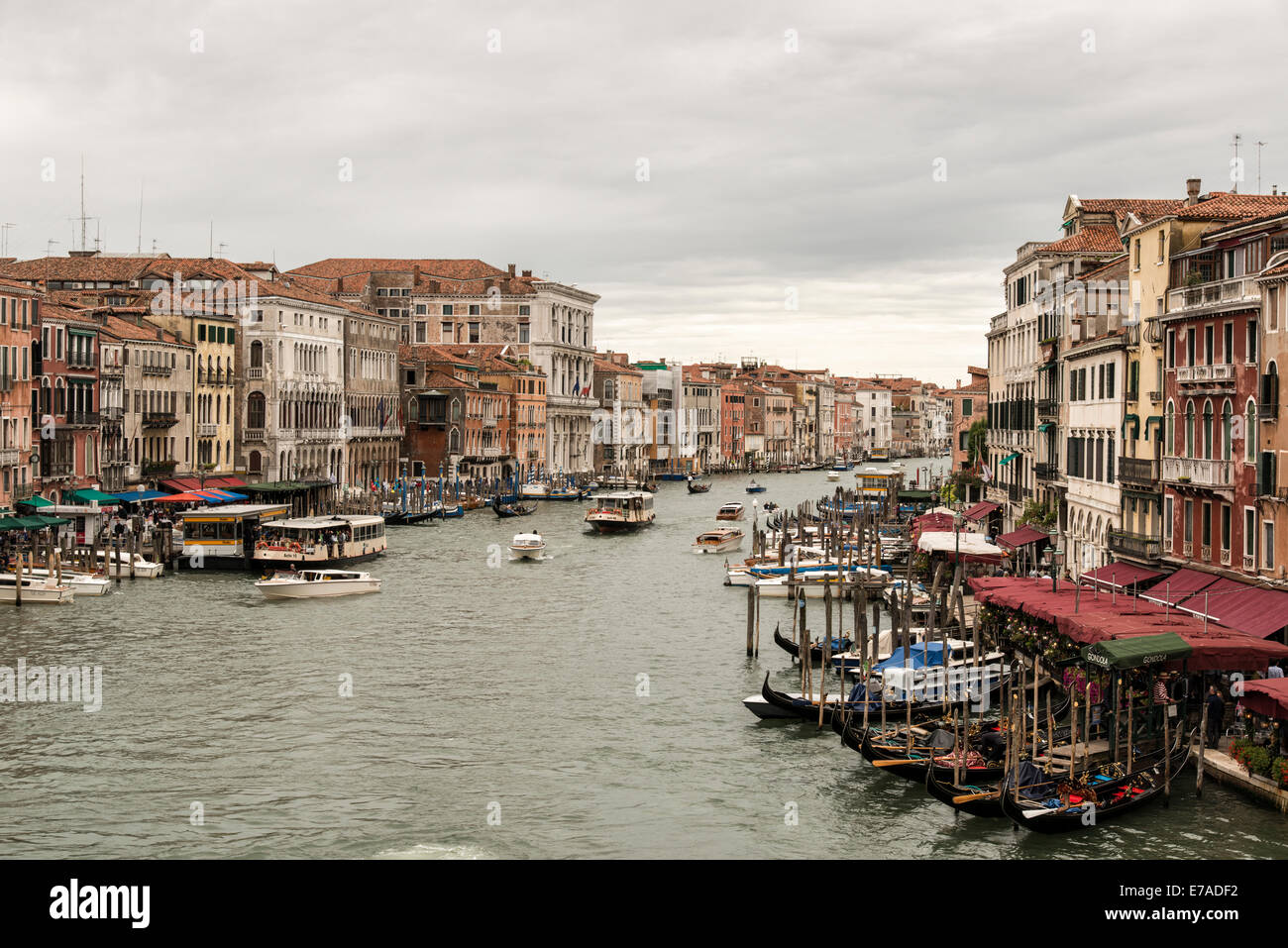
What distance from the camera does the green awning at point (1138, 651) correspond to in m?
15.7

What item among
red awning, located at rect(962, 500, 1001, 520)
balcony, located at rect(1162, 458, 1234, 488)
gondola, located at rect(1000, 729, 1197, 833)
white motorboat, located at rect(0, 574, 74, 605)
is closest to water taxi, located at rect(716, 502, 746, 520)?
red awning, located at rect(962, 500, 1001, 520)

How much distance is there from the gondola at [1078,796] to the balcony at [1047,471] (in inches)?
650

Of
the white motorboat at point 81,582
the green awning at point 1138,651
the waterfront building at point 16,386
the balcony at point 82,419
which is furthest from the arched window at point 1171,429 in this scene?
the balcony at point 82,419

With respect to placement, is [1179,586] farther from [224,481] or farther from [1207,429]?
[224,481]

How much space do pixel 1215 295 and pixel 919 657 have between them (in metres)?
6.34

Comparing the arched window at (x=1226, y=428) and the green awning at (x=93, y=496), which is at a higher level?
the arched window at (x=1226, y=428)

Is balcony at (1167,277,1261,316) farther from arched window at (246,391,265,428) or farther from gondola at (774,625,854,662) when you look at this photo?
arched window at (246,391,265,428)

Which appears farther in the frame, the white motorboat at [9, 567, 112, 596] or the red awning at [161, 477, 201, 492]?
the red awning at [161, 477, 201, 492]

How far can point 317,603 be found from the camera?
107 ft

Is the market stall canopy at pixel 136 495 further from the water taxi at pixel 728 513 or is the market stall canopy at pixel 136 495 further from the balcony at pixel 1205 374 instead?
the balcony at pixel 1205 374

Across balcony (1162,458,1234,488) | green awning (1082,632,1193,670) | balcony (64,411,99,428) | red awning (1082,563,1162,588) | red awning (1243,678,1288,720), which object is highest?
balcony (64,411,99,428)

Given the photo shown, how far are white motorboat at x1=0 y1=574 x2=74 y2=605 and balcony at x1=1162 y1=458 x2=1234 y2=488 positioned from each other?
21.2m

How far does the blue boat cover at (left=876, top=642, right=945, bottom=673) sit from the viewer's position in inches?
812
